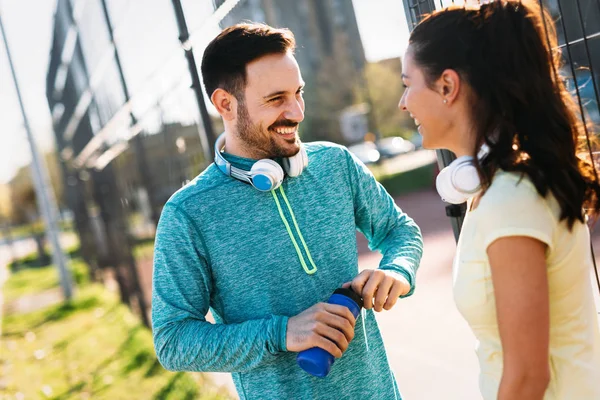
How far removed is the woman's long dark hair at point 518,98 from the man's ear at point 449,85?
2 cm

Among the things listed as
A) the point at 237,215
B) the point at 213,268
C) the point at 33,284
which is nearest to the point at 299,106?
the point at 237,215

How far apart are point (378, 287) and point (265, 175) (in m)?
0.47

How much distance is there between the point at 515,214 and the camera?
1.37 meters

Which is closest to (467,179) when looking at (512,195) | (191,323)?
(512,195)

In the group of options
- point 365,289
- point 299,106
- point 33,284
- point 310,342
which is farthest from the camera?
point 33,284

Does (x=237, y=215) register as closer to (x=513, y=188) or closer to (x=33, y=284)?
(x=513, y=188)

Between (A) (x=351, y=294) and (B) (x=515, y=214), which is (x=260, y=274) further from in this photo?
(B) (x=515, y=214)

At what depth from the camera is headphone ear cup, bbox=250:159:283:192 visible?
77.7 inches

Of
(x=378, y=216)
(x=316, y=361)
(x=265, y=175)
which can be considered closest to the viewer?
(x=316, y=361)

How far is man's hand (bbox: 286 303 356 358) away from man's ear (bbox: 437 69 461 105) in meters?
0.61

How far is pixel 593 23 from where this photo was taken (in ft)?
6.78

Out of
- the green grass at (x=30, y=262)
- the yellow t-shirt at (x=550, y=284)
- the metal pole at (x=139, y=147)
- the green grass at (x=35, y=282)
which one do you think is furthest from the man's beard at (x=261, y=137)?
the green grass at (x=30, y=262)

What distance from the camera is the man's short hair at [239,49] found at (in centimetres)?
207

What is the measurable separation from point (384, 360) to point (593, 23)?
50.3 inches
